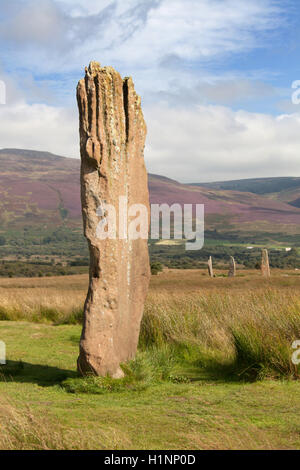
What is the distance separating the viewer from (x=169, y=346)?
10758 millimetres

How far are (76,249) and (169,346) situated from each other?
10021cm

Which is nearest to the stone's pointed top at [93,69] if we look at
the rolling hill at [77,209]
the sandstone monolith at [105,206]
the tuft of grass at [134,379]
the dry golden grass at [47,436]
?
the sandstone monolith at [105,206]

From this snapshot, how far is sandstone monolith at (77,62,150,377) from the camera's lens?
8258mm

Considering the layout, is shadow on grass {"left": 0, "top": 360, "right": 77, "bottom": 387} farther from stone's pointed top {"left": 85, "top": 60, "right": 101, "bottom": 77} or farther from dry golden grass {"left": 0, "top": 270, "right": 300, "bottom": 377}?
stone's pointed top {"left": 85, "top": 60, "right": 101, "bottom": 77}

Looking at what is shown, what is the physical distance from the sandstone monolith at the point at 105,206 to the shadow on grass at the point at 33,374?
2.02 feet

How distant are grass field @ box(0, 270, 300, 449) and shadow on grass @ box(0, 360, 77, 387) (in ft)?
0.06

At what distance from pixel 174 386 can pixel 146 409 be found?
1.43 meters

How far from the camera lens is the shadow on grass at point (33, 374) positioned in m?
8.77

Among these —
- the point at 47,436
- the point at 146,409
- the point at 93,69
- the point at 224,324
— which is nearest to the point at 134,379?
the point at 146,409

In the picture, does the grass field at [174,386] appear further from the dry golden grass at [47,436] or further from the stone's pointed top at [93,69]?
the stone's pointed top at [93,69]

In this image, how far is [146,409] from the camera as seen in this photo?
6.87m

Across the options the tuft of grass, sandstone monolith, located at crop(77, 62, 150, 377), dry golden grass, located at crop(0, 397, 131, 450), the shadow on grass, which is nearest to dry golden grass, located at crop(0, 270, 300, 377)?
the tuft of grass

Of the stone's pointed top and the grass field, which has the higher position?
the stone's pointed top
